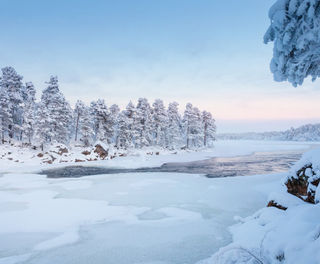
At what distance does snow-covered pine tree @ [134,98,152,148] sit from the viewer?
1770 inches

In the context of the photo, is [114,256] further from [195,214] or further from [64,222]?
[195,214]

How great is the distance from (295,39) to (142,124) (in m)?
42.7

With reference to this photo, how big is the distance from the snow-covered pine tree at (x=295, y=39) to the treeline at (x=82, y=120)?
33.8 meters

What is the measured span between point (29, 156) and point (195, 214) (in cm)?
2905

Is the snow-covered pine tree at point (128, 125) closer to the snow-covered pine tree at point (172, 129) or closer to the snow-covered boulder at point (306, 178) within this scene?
the snow-covered pine tree at point (172, 129)

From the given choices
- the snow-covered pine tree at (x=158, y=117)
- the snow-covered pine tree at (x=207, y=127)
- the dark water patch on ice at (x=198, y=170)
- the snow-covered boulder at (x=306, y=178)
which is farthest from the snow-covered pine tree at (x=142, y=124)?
the snow-covered boulder at (x=306, y=178)

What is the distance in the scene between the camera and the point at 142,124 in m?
47.8

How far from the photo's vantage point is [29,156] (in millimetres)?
27781

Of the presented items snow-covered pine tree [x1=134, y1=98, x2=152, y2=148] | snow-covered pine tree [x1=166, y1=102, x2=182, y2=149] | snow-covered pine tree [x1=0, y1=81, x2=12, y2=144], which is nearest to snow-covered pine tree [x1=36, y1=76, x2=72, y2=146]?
snow-covered pine tree [x1=0, y1=81, x2=12, y2=144]

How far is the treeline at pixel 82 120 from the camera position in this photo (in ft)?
111

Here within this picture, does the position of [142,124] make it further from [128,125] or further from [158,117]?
[158,117]

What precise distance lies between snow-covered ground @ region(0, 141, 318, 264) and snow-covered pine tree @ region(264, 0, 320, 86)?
19.1ft

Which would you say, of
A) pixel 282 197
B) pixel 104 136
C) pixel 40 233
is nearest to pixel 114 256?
pixel 40 233

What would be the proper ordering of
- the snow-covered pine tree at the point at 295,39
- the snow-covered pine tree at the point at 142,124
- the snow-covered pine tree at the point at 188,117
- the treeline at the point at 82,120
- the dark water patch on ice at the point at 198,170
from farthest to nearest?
the snow-covered pine tree at the point at 188,117, the snow-covered pine tree at the point at 142,124, the treeline at the point at 82,120, the dark water patch on ice at the point at 198,170, the snow-covered pine tree at the point at 295,39
